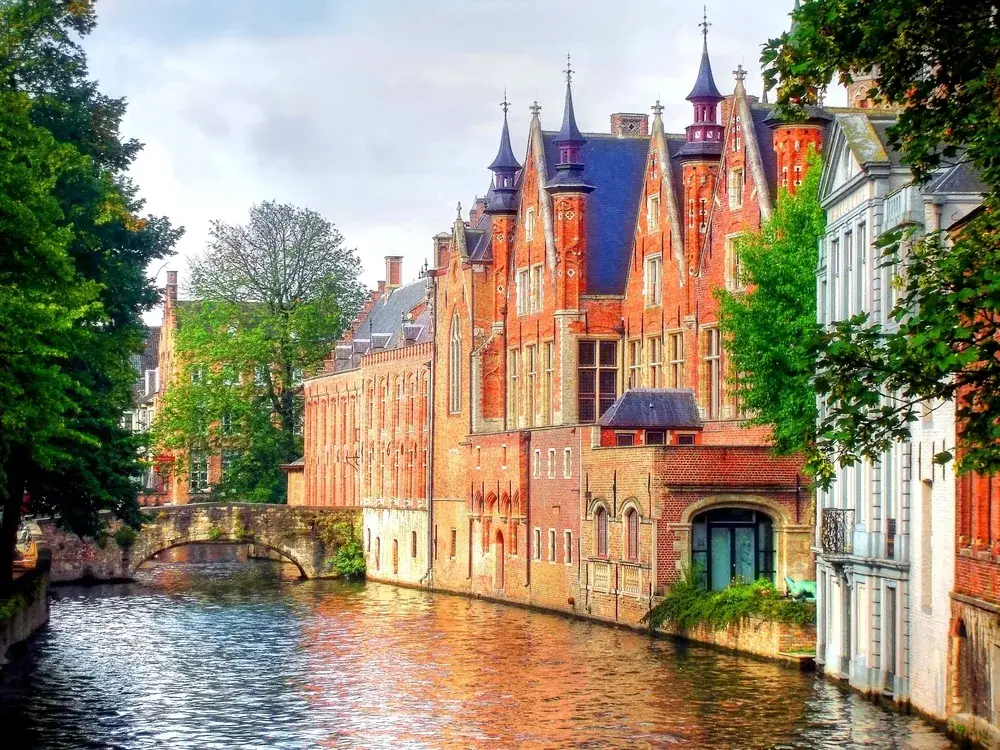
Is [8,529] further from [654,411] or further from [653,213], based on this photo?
[653,213]

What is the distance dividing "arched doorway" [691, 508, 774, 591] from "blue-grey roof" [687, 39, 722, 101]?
13.7 m

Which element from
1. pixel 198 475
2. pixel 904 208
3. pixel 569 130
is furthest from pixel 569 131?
pixel 198 475

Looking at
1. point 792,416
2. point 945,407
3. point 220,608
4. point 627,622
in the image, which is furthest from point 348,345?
point 945,407

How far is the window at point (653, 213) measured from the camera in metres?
58.6

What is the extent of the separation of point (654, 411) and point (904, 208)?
76.1 feet

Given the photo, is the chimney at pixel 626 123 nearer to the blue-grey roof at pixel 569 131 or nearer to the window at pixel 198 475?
the blue-grey roof at pixel 569 131

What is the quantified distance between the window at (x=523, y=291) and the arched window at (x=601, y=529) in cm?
1391

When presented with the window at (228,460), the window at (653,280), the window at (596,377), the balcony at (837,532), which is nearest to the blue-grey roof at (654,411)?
the window at (653,280)

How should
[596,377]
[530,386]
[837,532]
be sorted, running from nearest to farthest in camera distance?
[837,532], [596,377], [530,386]

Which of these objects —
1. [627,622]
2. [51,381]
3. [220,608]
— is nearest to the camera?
[51,381]

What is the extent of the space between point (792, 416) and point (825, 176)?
7.93 meters

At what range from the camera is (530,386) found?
212 ft

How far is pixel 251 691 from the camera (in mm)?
36656

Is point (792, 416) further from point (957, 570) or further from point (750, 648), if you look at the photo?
point (957, 570)
